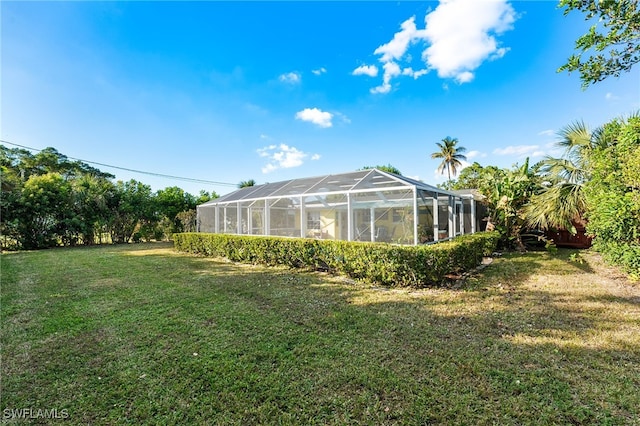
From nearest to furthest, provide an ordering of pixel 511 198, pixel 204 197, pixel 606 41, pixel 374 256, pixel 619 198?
pixel 606 41
pixel 619 198
pixel 374 256
pixel 511 198
pixel 204 197

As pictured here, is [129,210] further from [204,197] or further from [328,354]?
[328,354]

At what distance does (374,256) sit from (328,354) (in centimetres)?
328

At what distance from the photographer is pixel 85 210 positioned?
16672mm

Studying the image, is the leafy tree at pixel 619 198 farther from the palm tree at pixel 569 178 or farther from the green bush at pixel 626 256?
the palm tree at pixel 569 178

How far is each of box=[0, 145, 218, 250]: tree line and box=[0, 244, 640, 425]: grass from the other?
1186 centimetres

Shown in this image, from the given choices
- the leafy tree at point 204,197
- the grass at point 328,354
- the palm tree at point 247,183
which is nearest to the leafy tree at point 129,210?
the leafy tree at point 204,197

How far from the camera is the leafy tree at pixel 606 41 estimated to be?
4.36m

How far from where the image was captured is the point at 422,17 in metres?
8.96

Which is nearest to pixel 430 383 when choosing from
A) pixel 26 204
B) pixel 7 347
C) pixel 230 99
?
pixel 7 347

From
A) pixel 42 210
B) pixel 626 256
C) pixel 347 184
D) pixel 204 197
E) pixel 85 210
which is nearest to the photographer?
pixel 626 256

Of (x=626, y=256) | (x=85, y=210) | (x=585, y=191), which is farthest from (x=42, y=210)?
(x=626, y=256)

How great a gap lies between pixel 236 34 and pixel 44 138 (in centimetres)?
1412

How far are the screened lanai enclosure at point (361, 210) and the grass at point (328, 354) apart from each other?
2511 mm

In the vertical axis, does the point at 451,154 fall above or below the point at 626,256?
above
